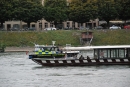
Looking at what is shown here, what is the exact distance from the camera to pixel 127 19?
147 metres

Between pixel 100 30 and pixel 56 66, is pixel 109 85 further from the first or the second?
pixel 100 30

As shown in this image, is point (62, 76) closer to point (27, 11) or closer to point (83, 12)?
point (27, 11)

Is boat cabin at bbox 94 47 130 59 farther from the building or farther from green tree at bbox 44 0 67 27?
Answer: the building

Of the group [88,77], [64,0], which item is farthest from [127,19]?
[88,77]

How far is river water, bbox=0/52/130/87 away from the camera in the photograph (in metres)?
64.2

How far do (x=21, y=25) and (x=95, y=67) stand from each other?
78.9m

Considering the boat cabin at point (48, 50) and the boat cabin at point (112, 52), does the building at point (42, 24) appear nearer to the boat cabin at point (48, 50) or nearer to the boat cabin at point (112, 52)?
the boat cabin at point (48, 50)

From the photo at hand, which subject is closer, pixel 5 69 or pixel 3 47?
pixel 5 69

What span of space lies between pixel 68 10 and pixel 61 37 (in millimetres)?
15388

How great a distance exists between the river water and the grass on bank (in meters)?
40.4

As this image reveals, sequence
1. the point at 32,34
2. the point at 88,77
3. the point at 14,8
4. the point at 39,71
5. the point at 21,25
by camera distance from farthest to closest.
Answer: the point at 21,25, the point at 14,8, the point at 32,34, the point at 39,71, the point at 88,77

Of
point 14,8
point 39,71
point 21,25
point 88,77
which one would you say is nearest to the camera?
point 88,77

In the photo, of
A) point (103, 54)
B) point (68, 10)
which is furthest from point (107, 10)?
point (103, 54)

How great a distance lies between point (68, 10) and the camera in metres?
144
